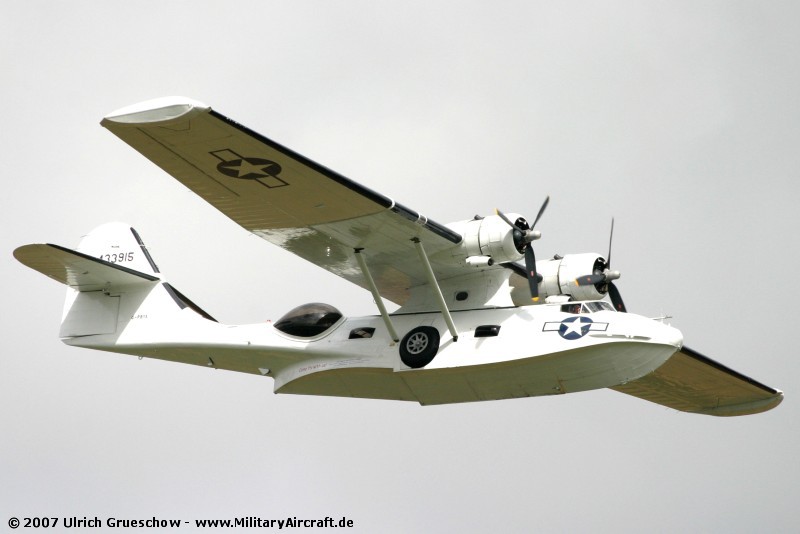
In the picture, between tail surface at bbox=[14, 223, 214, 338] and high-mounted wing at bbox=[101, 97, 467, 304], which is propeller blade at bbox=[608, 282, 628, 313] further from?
tail surface at bbox=[14, 223, 214, 338]

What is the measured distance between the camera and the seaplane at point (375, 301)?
17.2 meters

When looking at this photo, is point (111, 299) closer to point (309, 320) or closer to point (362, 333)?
point (309, 320)

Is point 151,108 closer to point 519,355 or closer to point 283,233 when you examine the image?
point 283,233

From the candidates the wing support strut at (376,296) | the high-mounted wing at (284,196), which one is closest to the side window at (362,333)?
the wing support strut at (376,296)

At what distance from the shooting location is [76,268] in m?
20.7

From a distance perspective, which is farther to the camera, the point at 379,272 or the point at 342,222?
the point at 379,272

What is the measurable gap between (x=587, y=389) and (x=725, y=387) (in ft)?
18.2

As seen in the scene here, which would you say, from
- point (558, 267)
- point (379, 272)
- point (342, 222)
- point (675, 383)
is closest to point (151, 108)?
point (342, 222)

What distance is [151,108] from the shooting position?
15.6 metres

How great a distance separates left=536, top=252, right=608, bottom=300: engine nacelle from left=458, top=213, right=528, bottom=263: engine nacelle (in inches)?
54.8

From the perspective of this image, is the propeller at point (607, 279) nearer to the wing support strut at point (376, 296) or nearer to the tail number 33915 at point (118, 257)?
the wing support strut at point (376, 296)

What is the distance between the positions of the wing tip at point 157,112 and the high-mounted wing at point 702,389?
33.7 ft

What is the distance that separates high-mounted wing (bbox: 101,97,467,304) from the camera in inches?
631

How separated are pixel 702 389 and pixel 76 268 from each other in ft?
38.0
